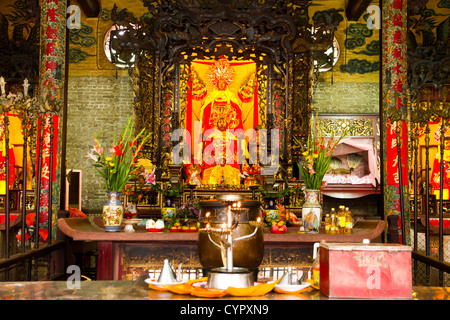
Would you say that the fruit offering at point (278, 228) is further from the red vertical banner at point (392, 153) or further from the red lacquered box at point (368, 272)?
the red vertical banner at point (392, 153)

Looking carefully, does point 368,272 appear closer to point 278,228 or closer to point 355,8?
point 278,228

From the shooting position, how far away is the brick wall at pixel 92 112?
32.2 ft

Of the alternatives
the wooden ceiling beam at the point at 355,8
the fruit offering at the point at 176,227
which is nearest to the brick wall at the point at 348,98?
the wooden ceiling beam at the point at 355,8

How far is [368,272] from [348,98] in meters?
8.60

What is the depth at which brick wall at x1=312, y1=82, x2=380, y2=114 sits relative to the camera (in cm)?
988

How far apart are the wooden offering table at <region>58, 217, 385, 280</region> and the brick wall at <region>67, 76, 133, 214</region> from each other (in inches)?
244

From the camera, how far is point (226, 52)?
7906mm

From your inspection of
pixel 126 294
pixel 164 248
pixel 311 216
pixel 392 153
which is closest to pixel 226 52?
pixel 392 153

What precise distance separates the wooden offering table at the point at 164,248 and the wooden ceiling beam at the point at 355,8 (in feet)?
20.2

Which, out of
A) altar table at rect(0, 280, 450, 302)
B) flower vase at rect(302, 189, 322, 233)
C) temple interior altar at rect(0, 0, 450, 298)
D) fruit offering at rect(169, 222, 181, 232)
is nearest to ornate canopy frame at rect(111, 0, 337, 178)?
temple interior altar at rect(0, 0, 450, 298)

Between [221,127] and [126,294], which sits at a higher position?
[221,127]

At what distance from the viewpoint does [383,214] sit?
249 inches

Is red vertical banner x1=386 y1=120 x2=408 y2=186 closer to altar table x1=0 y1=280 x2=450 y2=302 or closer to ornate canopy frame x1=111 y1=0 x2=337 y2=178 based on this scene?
ornate canopy frame x1=111 y1=0 x2=337 y2=178
